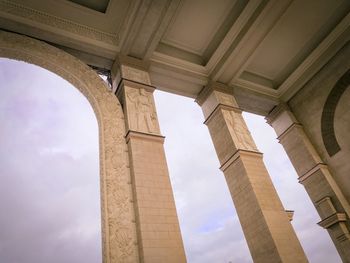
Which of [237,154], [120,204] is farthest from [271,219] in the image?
[120,204]

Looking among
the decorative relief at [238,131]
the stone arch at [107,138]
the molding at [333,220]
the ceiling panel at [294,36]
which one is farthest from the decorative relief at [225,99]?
the molding at [333,220]

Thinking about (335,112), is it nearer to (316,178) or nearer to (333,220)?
(316,178)

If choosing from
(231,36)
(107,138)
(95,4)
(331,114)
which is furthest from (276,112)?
(95,4)

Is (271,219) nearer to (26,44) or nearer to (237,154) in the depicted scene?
(237,154)

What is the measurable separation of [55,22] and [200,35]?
3623mm

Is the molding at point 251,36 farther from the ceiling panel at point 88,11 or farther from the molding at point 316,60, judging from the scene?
the ceiling panel at point 88,11

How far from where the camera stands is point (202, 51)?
27.7ft

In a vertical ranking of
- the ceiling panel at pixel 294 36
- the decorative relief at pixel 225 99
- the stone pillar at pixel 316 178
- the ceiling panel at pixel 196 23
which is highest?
the ceiling panel at pixel 196 23

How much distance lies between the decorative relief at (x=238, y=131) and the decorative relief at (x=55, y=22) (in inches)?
139

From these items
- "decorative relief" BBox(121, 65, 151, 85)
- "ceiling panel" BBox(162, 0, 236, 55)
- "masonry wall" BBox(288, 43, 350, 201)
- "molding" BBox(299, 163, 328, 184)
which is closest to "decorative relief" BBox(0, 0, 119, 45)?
"decorative relief" BBox(121, 65, 151, 85)

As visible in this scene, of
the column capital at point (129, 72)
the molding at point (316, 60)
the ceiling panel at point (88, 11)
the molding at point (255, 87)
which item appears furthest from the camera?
the molding at point (255, 87)

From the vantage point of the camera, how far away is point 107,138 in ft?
19.0

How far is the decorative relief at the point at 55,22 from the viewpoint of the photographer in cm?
627

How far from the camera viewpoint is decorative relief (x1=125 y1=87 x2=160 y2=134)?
6.18m
